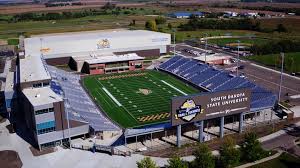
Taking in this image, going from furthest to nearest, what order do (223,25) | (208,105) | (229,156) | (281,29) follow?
(223,25) → (281,29) → (208,105) → (229,156)

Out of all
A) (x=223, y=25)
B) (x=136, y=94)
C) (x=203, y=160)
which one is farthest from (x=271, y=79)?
(x=223, y=25)

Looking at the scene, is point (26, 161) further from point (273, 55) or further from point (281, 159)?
point (273, 55)

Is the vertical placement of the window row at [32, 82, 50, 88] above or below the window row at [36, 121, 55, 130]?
above

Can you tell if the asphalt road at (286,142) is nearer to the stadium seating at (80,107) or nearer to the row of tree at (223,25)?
the stadium seating at (80,107)

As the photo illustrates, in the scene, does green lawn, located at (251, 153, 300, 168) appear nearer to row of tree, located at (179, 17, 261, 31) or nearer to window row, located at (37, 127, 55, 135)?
window row, located at (37, 127, 55, 135)

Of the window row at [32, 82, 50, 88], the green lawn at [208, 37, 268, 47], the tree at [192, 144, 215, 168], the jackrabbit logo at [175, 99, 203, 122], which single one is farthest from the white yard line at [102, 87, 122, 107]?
the green lawn at [208, 37, 268, 47]

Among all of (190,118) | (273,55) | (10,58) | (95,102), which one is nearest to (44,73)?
(95,102)

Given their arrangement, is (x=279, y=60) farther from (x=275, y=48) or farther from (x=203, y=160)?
(x=203, y=160)
